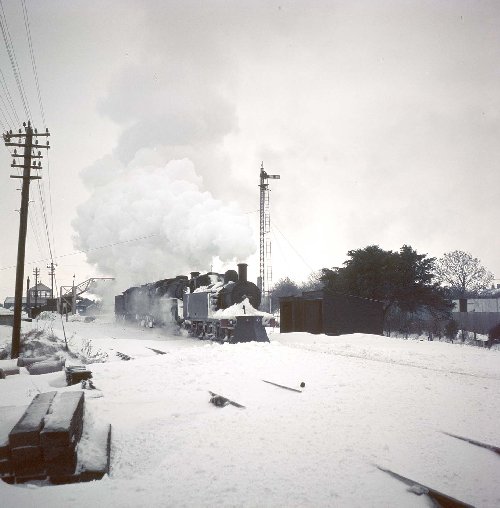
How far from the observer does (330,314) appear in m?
22.3

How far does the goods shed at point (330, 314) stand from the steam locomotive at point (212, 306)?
6041 mm

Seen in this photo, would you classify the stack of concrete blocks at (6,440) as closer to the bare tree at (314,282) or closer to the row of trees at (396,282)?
the row of trees at (396,282)

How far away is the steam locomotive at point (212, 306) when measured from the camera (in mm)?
15906

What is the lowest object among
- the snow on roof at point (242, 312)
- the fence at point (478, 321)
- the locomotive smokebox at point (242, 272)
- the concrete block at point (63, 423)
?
the fence at point (478, 321)

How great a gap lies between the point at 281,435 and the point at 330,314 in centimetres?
1758

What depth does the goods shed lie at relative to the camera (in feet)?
73.3

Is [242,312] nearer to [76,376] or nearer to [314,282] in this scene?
[76,376]

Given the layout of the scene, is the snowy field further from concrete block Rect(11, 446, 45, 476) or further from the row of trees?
the row of trees

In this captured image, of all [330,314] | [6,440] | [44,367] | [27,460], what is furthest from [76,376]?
[330,314]

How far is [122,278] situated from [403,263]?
26.7 m

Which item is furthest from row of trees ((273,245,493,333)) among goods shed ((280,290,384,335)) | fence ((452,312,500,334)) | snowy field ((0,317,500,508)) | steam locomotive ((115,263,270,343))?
snowy field ((0,317,500,508))

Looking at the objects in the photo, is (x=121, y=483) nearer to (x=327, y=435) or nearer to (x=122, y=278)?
(x=327, y=435)

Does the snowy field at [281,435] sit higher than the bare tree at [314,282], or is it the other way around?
the bare tree at [314,282]

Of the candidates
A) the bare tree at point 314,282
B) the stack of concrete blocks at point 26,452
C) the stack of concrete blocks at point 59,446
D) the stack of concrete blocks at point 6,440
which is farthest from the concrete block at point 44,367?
the bare tree at point 314,282
